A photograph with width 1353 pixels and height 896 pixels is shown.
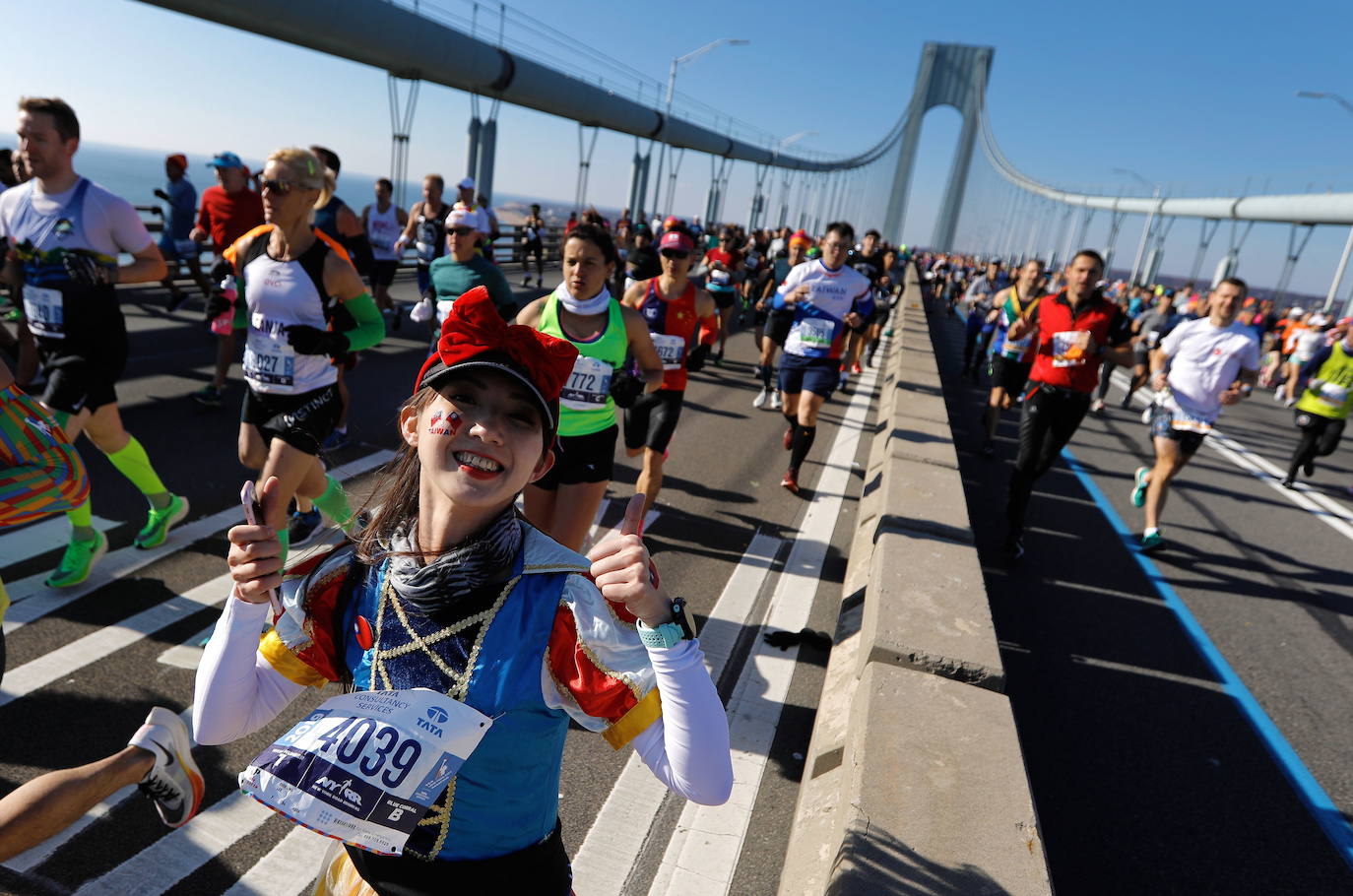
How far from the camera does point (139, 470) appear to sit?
4.26 metres

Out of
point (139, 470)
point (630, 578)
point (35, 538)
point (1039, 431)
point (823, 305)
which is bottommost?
point (35, 538)

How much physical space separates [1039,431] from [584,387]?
378 centimetres

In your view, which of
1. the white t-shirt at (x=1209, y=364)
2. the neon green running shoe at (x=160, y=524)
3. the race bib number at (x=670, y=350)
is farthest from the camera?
the white t-shirt at (x=1209, y=364)

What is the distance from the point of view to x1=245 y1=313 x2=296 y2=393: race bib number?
3699 millimetres

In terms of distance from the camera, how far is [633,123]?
133 ft

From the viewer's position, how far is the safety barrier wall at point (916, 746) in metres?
2.04

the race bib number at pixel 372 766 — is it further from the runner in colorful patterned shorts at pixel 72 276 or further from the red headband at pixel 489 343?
the runner in colorful patterned shorts at pixel 72 276

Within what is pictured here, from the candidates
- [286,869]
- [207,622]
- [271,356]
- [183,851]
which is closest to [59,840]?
[183,851]

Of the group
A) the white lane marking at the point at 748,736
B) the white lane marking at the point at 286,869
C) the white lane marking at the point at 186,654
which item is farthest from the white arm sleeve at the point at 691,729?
the white lane marking at the point at 186,654

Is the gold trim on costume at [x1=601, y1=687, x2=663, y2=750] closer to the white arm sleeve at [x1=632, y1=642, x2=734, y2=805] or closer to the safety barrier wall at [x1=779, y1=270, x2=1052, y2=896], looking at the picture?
the white arm sleeve at [x1=632, y1=642, x2=734, y2=805]

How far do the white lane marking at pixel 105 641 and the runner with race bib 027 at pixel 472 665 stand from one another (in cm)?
236

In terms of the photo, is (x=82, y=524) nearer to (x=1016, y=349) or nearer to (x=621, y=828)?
(x=621, y=828)

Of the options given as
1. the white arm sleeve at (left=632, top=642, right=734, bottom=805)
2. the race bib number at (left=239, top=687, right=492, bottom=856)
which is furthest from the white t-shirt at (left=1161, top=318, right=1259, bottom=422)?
the race bib number at (left=239, top=687, right=492, bottom=856)

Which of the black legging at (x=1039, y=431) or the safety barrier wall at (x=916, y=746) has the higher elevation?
the black legging at (x=1039, y=431)
